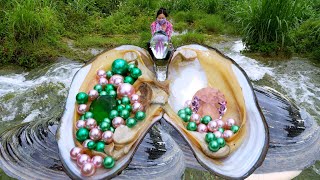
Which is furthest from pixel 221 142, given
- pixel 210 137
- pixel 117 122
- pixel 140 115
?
pixel 117 122

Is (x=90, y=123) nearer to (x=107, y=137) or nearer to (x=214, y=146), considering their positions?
(x=107, y=137)

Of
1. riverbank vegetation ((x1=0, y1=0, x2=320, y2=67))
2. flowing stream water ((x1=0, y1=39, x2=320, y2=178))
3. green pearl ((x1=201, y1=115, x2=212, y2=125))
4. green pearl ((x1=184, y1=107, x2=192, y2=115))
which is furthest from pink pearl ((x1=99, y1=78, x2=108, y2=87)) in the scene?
riverbank vegetation ((x1=0, y1=0, x2=320, y2=67))

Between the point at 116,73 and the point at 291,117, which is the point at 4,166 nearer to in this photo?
the point at 116,73

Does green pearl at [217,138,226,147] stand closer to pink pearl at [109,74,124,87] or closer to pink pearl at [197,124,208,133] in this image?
pink pearl at [197,124,208,133]

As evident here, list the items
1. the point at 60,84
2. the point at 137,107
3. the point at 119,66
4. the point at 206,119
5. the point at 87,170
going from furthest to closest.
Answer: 1. the point at 60,84
2. the point at 119,66
3. the point at 206,119
4. the point at 137,107
5. the point at 87,170

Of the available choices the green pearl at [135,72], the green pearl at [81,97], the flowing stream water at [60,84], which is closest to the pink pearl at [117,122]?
the green pearl at [81,97]

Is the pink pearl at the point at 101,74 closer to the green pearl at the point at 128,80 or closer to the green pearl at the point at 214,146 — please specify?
the green pearl at the point at 128,80
